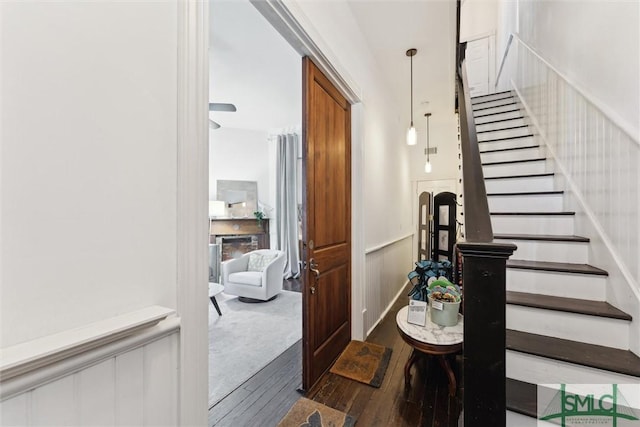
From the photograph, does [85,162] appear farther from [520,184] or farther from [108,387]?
[520,184]

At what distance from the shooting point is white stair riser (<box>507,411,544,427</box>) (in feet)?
3.68

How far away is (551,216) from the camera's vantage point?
200cm

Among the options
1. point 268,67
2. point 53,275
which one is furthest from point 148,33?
point 268,67

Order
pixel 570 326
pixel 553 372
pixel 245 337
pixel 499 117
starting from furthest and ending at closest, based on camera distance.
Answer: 1. pixel 499 117
2. pixel 245 337
3. pixel 570 326
4. pixel 553 372

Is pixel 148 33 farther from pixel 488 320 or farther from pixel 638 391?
pixel 638 391

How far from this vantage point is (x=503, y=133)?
10.2ft

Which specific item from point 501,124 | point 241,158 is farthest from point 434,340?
point 241,158

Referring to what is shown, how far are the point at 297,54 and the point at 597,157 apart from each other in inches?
108

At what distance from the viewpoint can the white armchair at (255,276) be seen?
3.70 metres

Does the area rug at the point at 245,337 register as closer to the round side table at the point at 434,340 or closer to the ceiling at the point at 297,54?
the round side table at the point at 434,340

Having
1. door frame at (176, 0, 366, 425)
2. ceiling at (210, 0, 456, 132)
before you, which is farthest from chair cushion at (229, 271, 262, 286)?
door frame at (176, 0, 366, 425)

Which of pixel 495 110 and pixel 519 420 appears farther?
pixel 495 110

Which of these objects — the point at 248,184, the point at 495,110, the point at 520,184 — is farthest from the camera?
the point at 248,184

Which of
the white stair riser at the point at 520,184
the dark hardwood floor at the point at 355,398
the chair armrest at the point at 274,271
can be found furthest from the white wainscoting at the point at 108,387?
the chair armrest at the point at 274,271
